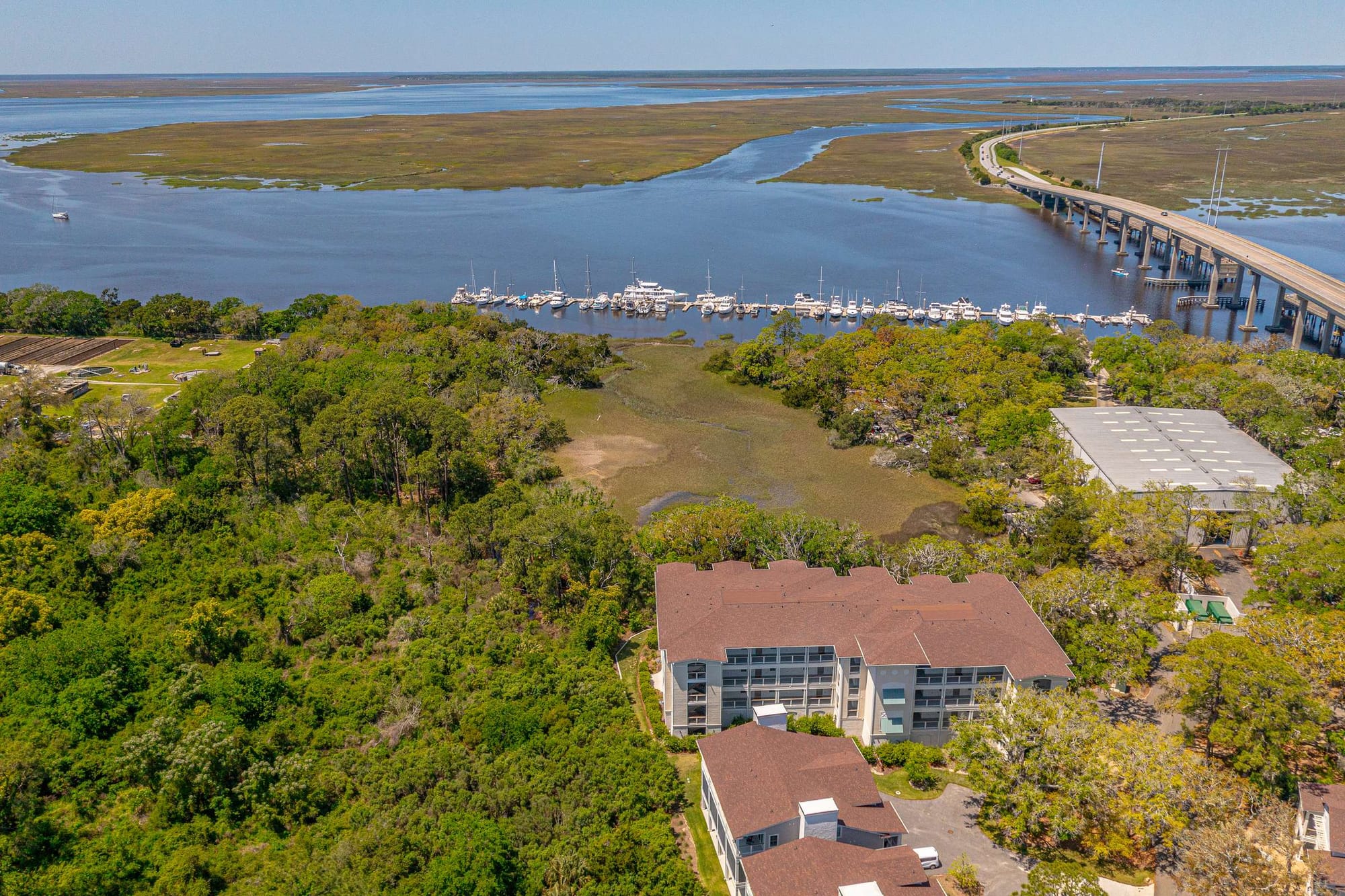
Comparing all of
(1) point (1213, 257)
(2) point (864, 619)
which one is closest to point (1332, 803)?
(2) point (864, 619)

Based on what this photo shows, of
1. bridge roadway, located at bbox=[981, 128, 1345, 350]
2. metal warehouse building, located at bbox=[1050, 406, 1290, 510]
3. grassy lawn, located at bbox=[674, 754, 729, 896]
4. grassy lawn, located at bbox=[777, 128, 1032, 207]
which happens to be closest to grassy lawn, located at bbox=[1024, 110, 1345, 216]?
bridge roadway, located at bbox=[981, 128, 1345, 350]

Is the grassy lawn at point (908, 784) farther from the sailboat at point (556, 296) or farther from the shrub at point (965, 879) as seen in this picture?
the sailboat at point (556, 296)

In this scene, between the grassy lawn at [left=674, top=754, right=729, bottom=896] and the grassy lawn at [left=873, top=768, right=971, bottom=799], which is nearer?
the grassy lawn at [left=674, top=754, right=729, bottom=896]

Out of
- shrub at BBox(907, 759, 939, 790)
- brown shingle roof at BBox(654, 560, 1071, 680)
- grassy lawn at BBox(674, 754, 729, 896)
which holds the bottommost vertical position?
grassy lawn at BBox(674, 754, 729, 896)

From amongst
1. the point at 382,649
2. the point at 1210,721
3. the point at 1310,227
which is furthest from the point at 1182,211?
the point at 382,649

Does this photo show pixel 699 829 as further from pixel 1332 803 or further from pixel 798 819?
pixel 1332 803

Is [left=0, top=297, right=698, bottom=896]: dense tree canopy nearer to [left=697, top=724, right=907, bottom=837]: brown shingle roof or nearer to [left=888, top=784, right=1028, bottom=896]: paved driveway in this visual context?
[left=697, top=724, right=907, bottom=837]: brown shingle roof
